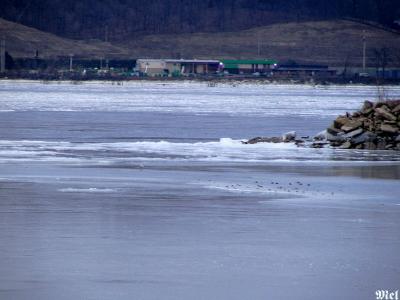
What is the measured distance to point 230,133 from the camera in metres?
27.3

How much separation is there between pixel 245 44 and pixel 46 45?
30.0 meters

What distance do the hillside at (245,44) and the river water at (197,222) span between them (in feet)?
439

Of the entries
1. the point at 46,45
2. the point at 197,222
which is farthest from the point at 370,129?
the point at 46,45

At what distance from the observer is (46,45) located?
163500 mm

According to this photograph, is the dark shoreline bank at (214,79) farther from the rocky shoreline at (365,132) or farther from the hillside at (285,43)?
the rocky shoreline at (365,132)

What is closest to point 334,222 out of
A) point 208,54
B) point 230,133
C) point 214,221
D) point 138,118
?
point 214,221

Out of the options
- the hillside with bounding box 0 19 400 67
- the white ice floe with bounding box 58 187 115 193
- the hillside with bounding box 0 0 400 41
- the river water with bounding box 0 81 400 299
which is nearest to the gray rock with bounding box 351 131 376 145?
the river water with bounding box 0 81 400 299

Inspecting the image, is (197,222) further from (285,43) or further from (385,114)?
(285,43)

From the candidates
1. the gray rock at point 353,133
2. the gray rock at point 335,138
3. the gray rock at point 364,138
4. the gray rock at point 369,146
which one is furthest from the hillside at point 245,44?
the gray rock at point 369,146

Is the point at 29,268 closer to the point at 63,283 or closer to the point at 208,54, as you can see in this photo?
the point at 63,283

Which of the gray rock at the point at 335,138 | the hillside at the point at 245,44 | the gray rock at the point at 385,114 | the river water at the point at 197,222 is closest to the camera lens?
the river water at the point at 197,222

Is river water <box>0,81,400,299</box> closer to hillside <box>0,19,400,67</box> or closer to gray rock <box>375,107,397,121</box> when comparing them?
gray rock <box>375,107,397,121</box>

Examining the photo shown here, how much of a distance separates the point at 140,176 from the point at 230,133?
11.9 metres

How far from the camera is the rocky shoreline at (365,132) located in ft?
70.3
